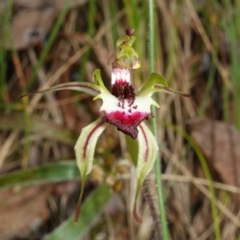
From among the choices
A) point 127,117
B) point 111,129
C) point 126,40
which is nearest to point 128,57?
point 126,40

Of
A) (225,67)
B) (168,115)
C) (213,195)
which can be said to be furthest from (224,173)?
(225,67)

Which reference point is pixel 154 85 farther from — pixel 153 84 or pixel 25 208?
pixel 25 208

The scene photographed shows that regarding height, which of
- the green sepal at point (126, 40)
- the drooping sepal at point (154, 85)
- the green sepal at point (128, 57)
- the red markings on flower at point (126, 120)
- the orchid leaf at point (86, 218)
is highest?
the green sepal at point (126, 40)

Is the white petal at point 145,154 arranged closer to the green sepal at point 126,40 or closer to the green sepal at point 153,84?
the green sepal at point 153,84

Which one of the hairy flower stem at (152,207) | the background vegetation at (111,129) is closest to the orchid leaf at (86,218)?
the background vegetation at (111,129)

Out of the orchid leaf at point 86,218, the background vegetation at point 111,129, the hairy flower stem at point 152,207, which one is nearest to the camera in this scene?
the hairy flower stem at point 152,207

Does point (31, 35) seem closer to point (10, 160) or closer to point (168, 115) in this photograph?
point (10, 160)
